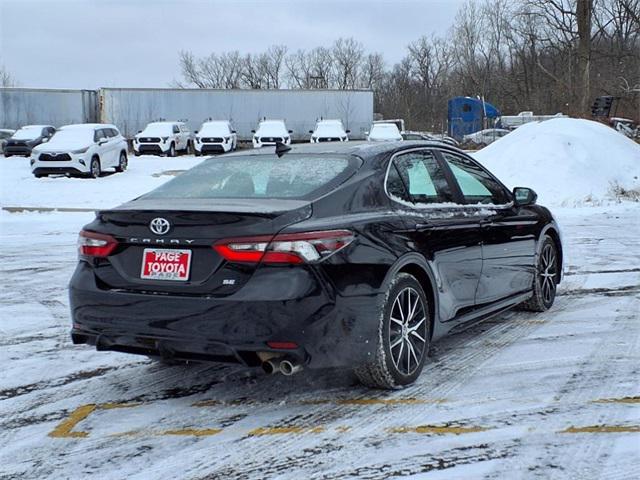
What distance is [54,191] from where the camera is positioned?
19.7 meters

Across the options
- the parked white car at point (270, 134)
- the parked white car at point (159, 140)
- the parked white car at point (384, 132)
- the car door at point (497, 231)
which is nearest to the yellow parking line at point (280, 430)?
the car door at point (497, 231)

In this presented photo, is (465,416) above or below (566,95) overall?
below

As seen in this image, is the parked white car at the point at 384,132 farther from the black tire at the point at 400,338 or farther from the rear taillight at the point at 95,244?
the rear taillight at the point at 95,244

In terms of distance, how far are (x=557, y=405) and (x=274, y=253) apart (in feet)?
6.01

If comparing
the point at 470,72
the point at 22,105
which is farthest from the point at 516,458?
the point at 470,72

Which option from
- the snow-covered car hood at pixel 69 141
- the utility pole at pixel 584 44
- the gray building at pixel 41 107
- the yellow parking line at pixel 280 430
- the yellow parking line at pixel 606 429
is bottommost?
the yellow parking line at pixel 280 430

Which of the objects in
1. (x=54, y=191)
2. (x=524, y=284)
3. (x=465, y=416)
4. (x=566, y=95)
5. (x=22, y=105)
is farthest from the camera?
(x=566, y=95)

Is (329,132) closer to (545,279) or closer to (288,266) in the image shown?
(545,279)

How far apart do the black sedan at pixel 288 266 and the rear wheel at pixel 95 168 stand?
17986 millimetres

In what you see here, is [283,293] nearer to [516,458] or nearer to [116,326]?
[116,326]

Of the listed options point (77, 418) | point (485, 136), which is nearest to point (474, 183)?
point (77, 418)

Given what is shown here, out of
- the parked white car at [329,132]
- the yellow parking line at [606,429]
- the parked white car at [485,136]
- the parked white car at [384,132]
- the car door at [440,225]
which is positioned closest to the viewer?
the yellow parking line at [606,429]

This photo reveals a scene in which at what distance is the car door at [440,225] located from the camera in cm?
462

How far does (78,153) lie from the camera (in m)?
21.6
